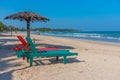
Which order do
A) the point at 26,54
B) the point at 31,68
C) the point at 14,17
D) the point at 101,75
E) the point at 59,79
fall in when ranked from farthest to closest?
1. the point at 14,17
2. the point at 26,54
3. the point at 31,68
4. the point at 101,75
5. the point at 59,79

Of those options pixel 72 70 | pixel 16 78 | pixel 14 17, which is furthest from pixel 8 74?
pixel 14 17

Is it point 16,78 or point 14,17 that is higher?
point 14,17

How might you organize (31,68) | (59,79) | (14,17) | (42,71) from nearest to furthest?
(59,79) → (42,71) → (31,68) → (14,17)

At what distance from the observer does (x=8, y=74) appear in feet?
21.4

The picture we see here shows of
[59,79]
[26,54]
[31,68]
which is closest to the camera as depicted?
[59,79]

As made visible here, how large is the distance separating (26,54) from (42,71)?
1.26 m

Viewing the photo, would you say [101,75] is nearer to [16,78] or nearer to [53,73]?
[53,73]

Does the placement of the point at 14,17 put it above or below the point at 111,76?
above

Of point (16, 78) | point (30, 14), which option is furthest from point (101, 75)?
point (30, 14)

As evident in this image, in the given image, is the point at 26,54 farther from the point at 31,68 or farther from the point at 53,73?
the point at 53,73

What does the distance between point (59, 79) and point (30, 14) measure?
8.21 meters

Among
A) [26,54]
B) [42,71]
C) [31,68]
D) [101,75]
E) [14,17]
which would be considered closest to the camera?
[101,75]

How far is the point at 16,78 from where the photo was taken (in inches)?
237

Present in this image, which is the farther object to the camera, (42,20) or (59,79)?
(42,20)
